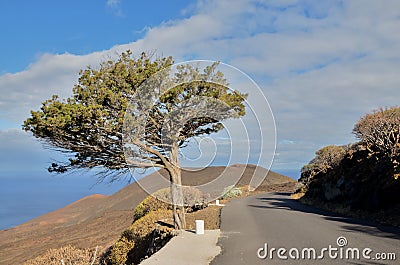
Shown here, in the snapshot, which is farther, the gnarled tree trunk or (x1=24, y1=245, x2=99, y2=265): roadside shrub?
(x1=24, y1=245, x2=99, y2=265): roadside shrub

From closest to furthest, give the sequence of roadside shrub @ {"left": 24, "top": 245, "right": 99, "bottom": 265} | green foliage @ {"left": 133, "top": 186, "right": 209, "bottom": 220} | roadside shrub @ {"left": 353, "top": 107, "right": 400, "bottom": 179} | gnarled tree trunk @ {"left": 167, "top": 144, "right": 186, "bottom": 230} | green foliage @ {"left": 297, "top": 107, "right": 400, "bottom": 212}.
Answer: gnarled tree trunk @ {"left": 167, "top": 144, "right": 186, "bottom": 230} < green foliage @ {"left": 297, "top": 107, "right": 400, "bottom": 212} < roadside shrub @ {"left": 24, "top": 245, "right": 99, "bottom": 265} < roadside shrub @ {"left": 353, "top": 107, "right": 400, "bottom": 179} < green foliage @ {"left": 133, "top": 186, "right": 209, "bottom": 220}

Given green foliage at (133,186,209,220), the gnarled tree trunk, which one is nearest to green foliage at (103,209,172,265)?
the gnarled tree trunk

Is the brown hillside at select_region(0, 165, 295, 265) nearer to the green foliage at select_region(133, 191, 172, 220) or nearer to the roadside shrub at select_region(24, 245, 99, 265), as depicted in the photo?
the green foliage at select_region(133, 191, 172, 220)

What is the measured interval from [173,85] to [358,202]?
32.7ft

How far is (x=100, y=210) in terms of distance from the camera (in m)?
38.2

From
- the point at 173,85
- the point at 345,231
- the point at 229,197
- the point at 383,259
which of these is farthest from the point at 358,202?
the point at 229,197

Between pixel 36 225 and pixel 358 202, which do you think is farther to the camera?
pixel 36 225

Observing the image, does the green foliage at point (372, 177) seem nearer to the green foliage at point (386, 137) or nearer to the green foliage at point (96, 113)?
the green foliage at point (386, 137)

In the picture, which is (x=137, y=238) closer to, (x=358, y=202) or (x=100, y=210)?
(x=358, y=202)

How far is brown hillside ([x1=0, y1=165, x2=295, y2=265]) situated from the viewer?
1632 cm

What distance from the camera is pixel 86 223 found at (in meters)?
30.4

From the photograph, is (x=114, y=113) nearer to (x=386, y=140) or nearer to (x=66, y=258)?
(x=66, y=258)

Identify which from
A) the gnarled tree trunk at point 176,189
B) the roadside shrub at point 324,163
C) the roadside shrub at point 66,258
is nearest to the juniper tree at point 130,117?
the gnarled tree trunk at point 176,189

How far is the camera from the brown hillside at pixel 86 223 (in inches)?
642
